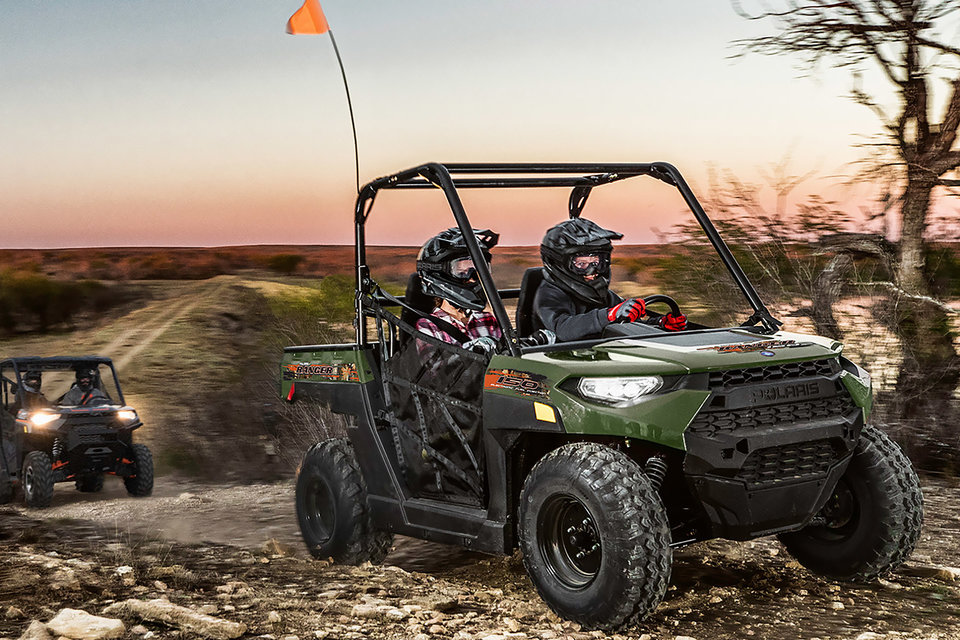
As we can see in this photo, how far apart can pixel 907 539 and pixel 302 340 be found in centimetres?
1230

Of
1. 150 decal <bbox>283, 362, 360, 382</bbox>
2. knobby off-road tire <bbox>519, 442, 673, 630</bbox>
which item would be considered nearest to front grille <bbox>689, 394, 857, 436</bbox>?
knobby off-road tire <bbox>519, 442, 673, 630</bbox>

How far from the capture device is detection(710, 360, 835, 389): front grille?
4699 mm

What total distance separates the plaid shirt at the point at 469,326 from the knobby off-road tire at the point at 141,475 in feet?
23.7

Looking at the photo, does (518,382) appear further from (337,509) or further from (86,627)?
(86,627)

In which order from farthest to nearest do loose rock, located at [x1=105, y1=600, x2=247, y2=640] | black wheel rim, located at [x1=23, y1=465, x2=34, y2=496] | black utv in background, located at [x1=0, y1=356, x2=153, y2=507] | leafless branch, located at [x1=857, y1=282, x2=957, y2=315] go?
black utv in background, located at [x1=0, y1=356, x2=153, y2=507] → black wheel rim, located at [x1=23, y1=465, x2=34, y2=496] → leafless branch, located at [x1=857, y1=282, x2=957, y2=315] → loose rock, located at [x1=105, y1=600, x2=247, y2=640]

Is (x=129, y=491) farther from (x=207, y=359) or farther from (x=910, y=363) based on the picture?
(x=207, y=359)

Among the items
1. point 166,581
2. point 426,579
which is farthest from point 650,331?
point 166,581

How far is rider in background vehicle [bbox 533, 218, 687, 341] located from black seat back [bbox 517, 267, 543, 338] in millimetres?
66

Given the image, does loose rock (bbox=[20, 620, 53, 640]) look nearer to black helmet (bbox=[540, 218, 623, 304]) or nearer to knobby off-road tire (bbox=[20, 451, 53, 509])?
black helmet (bbox=[540, 218, 623, 304])

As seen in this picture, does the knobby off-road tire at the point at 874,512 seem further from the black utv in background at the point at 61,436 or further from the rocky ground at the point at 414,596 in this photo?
the black utv in background at the point at 61,436

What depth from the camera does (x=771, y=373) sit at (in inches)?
191

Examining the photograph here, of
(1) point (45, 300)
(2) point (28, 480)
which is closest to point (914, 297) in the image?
(2) point (28, 480)

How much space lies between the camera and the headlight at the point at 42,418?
39.7 ft

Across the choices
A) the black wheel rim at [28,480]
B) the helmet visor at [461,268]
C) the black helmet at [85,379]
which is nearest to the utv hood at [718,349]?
the helmet visor at [461,268]
